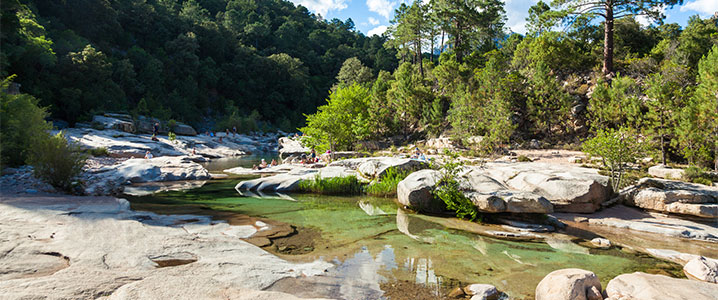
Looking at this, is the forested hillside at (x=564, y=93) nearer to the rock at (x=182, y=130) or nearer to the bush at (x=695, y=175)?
the bush at (x=695, y=175)

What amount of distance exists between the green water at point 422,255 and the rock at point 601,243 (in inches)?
9.1

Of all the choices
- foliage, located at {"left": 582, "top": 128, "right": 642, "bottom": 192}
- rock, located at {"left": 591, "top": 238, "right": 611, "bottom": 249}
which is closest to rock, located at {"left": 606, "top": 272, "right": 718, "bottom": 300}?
rock, located at {"left": 591, "top": 238, "right": 611, "bottom": 249}

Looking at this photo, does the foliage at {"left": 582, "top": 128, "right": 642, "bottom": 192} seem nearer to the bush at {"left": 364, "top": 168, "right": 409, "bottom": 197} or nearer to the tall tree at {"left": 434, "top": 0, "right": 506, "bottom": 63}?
the bush at {"left": 364, "top": 168, "right": 409, "bottom": 197}

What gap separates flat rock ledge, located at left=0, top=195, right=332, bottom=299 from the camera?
4.32 meters

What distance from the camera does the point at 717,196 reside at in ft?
36.1

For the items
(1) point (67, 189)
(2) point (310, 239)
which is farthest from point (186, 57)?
(2) point (310, 239)

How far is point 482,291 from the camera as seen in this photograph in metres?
5.29

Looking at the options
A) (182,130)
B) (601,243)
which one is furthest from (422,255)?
(182,130)

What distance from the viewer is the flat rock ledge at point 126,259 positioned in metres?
4.32

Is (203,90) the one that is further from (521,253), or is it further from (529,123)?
(521,253)

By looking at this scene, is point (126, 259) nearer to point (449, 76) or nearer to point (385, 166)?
point (385, 166)

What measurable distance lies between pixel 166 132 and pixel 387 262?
147 ft

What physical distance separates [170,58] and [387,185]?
67.1 meters

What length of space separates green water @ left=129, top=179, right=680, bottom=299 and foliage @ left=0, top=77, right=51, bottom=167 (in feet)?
32.8
